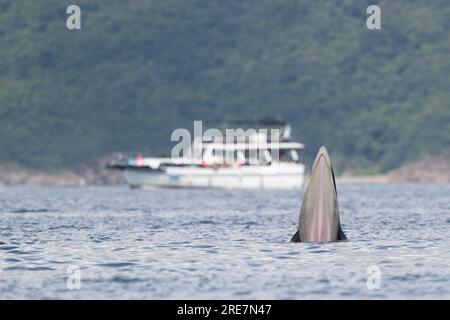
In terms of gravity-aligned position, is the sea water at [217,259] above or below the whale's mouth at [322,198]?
below

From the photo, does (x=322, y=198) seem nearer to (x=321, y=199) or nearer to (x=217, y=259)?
(x=321, y=199)

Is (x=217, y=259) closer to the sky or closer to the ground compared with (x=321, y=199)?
closer to the ground

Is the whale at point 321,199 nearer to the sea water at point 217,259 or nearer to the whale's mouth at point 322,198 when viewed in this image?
the whale's mouth at point 322,198

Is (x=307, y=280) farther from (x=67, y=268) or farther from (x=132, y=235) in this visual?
(x=132, y=235)

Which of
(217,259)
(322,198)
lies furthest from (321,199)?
(217,259)

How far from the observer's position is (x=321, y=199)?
57.6 m

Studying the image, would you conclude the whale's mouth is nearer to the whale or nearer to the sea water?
the whale

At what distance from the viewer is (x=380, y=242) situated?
6588cm

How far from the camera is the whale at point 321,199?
57375mm

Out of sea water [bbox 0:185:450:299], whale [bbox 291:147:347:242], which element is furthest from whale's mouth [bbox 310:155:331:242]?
sea water [bbox 0:185:450:299]

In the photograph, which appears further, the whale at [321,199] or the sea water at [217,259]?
the whale at [321,199]

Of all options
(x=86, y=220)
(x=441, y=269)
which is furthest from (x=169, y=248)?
(x=86, y=220)

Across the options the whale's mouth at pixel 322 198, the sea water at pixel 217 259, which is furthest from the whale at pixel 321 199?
the sea water at pixel 217 259

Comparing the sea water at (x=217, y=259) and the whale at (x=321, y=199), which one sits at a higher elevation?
the whale at (x=321, y=199)
